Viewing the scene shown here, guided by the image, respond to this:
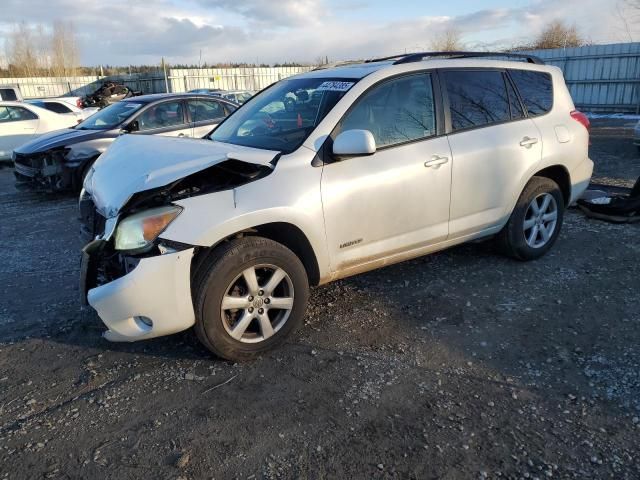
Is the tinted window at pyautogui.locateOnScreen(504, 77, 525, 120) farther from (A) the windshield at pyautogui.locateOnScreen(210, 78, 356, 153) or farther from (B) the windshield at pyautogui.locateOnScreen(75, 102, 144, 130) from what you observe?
(B) the windshield at pyautogui.locateOnScreen(75, 102, 144, 130)

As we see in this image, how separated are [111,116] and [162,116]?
90 cm

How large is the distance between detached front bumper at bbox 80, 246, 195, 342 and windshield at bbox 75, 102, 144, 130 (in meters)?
6.14

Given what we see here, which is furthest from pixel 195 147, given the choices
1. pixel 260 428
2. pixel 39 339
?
pixel 260 428

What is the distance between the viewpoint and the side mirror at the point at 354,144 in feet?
10.8

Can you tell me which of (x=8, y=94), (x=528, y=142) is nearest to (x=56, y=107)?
(x=8, y=94)

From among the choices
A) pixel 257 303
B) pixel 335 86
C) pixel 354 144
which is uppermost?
pixel 335 86

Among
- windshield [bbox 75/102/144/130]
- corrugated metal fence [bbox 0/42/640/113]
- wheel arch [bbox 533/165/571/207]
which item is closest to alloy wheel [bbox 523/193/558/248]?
wheel arch [bbox 533/165/571/207]

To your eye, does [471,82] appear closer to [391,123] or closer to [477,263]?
[391,123]

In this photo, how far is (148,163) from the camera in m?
3.28

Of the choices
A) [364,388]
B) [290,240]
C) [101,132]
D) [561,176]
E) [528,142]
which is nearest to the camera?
[364,388]

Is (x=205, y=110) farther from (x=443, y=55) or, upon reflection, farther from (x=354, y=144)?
(x=354, y=144)

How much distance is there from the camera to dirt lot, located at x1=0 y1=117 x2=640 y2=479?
2.44 meters

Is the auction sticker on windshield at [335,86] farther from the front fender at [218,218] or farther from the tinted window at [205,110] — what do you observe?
the tinted window at [205,110]

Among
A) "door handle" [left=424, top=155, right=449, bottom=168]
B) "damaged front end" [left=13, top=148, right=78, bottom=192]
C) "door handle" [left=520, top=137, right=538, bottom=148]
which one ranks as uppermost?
"door handle" [left=520, top=137, right=538, bottom=148]
